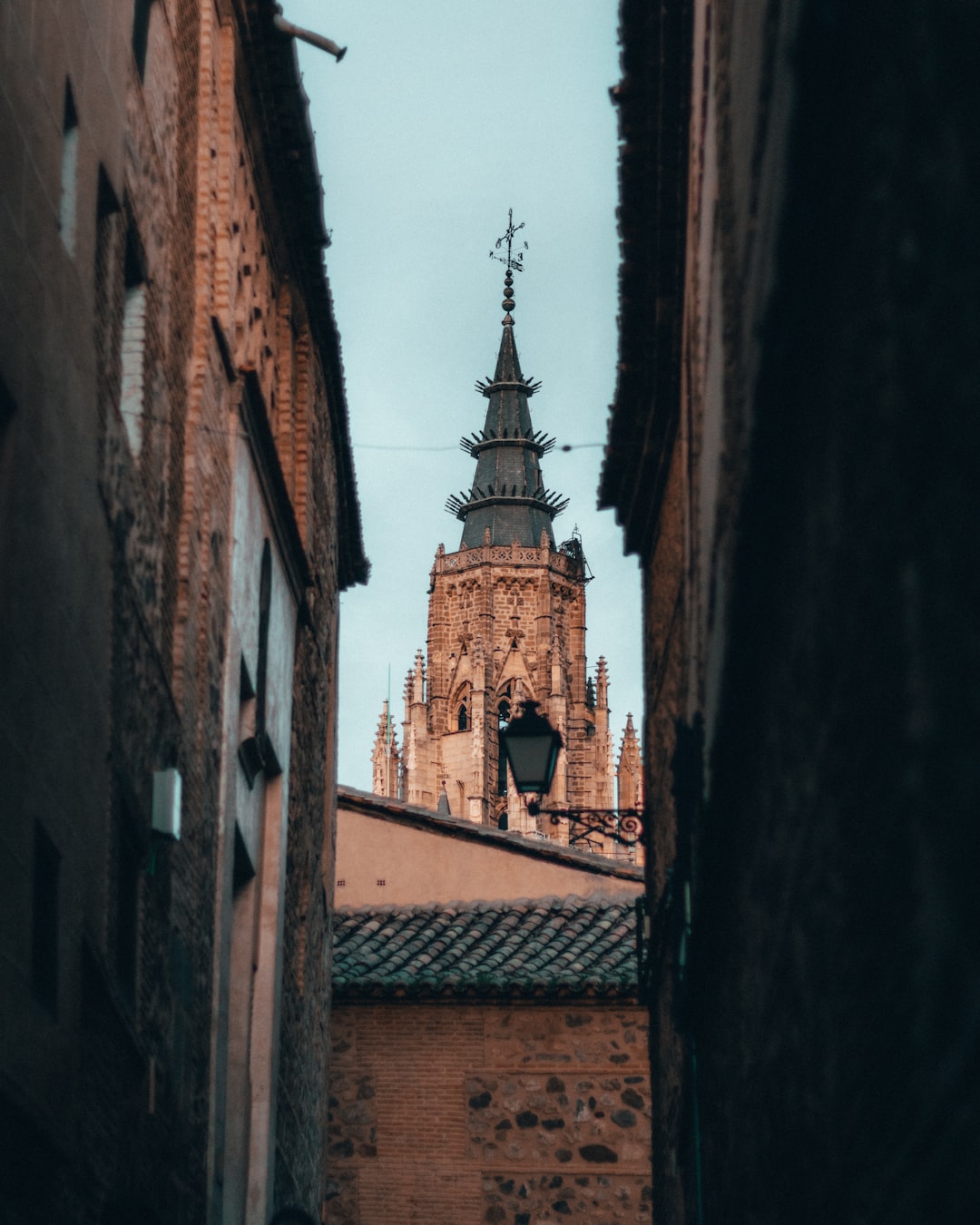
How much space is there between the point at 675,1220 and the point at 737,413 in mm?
6707

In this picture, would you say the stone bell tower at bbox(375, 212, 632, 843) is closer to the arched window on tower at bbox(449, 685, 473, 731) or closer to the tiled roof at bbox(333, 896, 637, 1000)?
the arched window on tower at bbox(449, 685, 473, 731)

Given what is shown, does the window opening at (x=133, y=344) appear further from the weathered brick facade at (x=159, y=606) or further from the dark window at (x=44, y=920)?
the dark window at (x=44, y=920)

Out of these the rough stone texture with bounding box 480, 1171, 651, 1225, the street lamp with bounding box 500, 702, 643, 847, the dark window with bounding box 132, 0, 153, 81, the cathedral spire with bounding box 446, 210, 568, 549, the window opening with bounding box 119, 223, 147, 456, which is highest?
the cathedral spire with bounding box 446, 210, 568, 549

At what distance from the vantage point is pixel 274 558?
15109 millimetres

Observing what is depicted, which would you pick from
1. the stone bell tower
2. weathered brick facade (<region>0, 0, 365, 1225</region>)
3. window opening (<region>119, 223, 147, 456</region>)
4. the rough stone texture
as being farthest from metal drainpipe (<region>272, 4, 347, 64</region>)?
the stone bell tower

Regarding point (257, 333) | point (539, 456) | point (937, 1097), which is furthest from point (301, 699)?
point (539, 456)

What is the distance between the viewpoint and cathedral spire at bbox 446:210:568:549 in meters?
87.8

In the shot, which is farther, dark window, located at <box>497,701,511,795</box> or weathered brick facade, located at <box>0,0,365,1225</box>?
dark window, located at <box>497,701,511,795</box>

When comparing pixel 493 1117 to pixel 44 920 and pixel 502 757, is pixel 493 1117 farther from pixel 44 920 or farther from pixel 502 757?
pixel 502 757

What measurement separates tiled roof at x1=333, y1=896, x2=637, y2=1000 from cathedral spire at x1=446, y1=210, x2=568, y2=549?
2569 inches

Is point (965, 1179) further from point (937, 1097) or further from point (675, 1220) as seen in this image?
point (675, 1220)

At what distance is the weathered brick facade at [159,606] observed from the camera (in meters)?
7.51

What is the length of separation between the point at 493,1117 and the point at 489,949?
2.01 meters

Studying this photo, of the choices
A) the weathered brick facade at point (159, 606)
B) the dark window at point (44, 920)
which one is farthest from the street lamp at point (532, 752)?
the dark window at point (44, 920)
